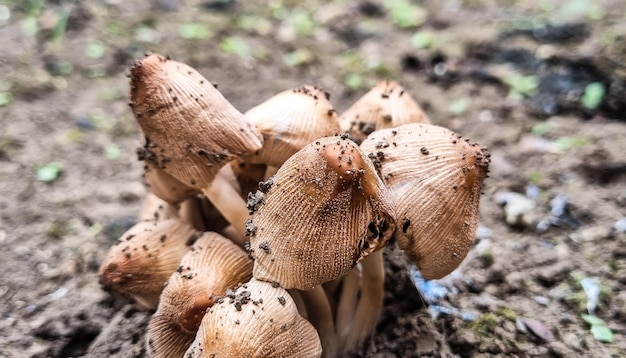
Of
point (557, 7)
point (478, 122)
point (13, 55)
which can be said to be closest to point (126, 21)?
point (13, 55)

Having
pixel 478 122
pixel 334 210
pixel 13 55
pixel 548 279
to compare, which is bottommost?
pixel 548 279

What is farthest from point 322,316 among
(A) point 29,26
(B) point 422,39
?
(A) point 29,26

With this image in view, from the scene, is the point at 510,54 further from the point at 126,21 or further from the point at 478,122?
the point at 126,21

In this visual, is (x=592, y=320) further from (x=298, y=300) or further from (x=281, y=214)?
(x=281, y=214)

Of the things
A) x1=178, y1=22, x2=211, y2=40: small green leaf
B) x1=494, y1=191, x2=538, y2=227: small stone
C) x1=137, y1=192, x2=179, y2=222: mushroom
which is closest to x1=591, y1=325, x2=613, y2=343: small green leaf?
x1=494, y1=191, x2=538, y2=227: small stone

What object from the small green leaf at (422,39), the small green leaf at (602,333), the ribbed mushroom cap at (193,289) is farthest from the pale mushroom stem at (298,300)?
the small green leaf at (422,39)

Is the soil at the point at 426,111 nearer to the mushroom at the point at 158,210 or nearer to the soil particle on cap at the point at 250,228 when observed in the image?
the mushroom at the point at 158,210
